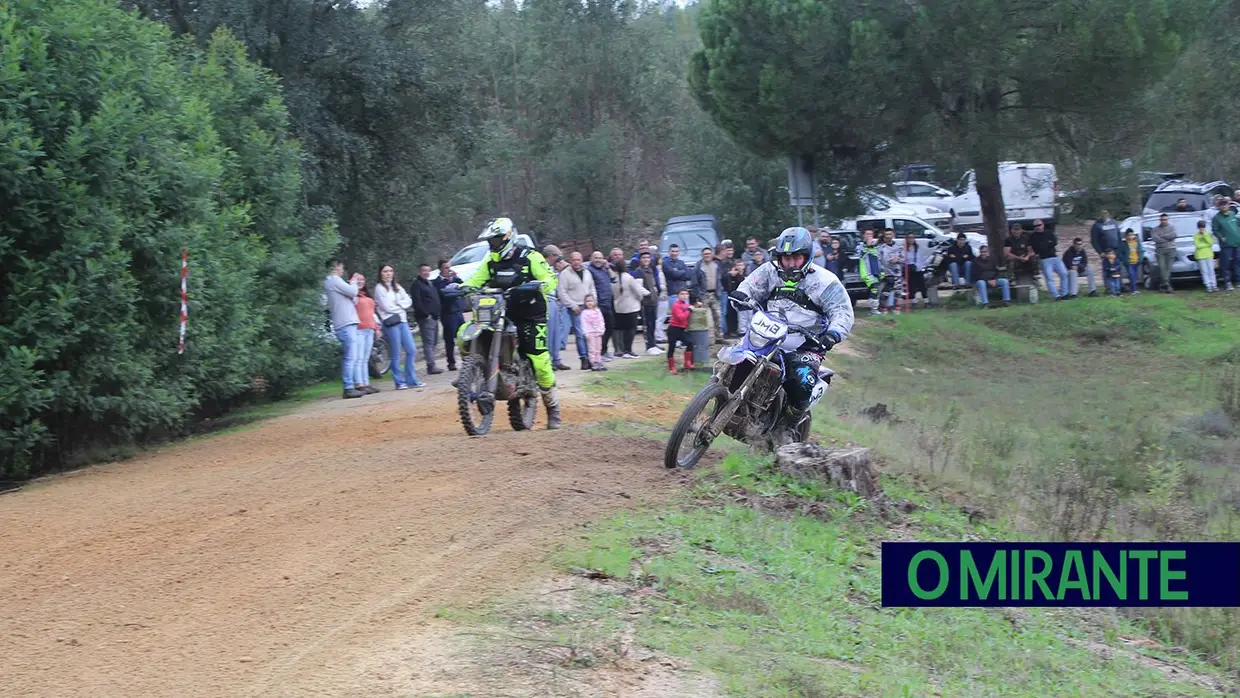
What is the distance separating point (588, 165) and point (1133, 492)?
32.0 m

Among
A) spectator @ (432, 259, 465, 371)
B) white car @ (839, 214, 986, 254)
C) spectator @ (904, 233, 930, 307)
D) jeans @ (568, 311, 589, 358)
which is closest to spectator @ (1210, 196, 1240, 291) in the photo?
white car @ (839, 214, 986, 254)

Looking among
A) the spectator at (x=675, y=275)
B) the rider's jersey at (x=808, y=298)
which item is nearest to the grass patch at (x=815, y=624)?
the rider's jersey at (x=808, y=298)

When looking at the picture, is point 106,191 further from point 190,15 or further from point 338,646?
point 190,15

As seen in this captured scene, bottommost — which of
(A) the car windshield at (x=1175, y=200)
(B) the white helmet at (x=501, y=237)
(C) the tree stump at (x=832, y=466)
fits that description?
(C) the tree stump at (x=832, y=466)

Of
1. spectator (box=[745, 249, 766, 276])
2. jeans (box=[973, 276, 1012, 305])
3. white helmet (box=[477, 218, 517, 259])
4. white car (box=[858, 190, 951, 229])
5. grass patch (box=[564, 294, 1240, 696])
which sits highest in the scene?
white car (box=[858, 190, 951, 229])

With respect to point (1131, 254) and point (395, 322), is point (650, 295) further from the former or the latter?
point (1131, 254)

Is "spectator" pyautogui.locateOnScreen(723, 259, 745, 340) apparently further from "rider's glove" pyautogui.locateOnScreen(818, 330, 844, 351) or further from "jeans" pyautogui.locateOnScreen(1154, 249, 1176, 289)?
"jeans" pyautogui.locateOnScreen(1154, 249, 1176, 289)

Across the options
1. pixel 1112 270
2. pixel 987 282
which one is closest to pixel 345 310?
pixel 987 282

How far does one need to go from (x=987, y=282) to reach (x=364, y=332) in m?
16.6

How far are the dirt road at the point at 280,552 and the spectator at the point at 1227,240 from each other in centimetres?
2068

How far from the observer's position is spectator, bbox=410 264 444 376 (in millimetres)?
20438

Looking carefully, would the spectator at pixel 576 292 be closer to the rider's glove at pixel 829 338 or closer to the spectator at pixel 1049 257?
the rider's glove at pixel 829 338

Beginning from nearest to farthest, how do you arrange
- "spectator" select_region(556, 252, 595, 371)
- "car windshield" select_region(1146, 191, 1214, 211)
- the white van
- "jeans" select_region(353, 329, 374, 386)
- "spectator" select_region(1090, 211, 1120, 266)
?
"jeans" select_region(353, 329, 374, 386)
"spectator" select_region(556, 252, 595, 371)
"spectator" select_region(1090, 211, 1120, 266)
"car windshield" select_region(1146, 191, 1214, 211)
the white van

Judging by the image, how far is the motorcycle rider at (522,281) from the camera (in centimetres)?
1209
